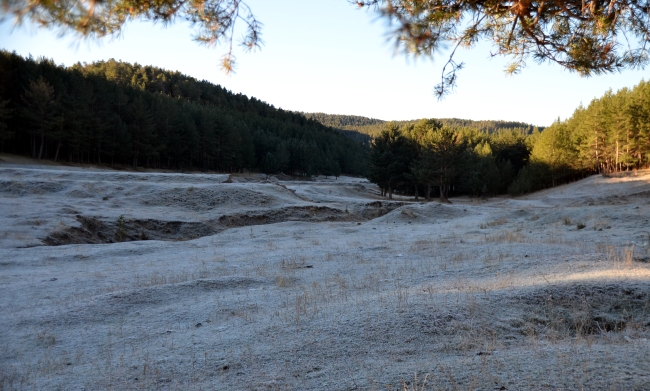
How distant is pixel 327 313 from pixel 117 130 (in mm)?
55810

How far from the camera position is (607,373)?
3252 millimetres

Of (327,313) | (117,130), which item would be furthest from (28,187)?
(117,130)

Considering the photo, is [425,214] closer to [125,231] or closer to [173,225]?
[173,225]

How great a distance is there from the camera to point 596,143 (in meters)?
54.7

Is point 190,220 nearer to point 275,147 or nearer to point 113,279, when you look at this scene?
point 113,279

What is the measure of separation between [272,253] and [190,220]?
8700mm

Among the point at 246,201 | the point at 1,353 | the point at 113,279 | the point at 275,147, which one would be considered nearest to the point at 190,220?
the point at 246,201

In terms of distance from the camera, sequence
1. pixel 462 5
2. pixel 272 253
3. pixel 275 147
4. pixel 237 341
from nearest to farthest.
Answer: pixel 237 341, pixel 462 5, pixel 272 253, pixel 275 147

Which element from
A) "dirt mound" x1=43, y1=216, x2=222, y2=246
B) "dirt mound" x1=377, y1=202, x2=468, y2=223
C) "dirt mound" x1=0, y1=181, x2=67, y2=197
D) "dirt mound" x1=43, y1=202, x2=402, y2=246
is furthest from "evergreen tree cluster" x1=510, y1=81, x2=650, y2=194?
"dirt mound" x1=0, y1=181, x2=67, y2=197

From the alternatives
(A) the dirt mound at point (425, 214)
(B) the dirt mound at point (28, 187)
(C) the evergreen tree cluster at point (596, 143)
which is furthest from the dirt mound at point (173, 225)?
(C) the evergreen tree cluster at point (596, 143)

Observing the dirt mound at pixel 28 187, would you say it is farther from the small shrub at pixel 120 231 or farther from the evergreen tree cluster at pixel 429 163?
the evergreen tree cluster at pixel 429 163

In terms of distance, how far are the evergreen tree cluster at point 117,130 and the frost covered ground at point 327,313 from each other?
32.9 m

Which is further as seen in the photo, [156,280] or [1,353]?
[156,280]

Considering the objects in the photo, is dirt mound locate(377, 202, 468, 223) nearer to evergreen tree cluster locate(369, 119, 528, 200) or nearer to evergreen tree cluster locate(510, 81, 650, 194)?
evergreen tree cluster locate(369, 119, 528, 200)
